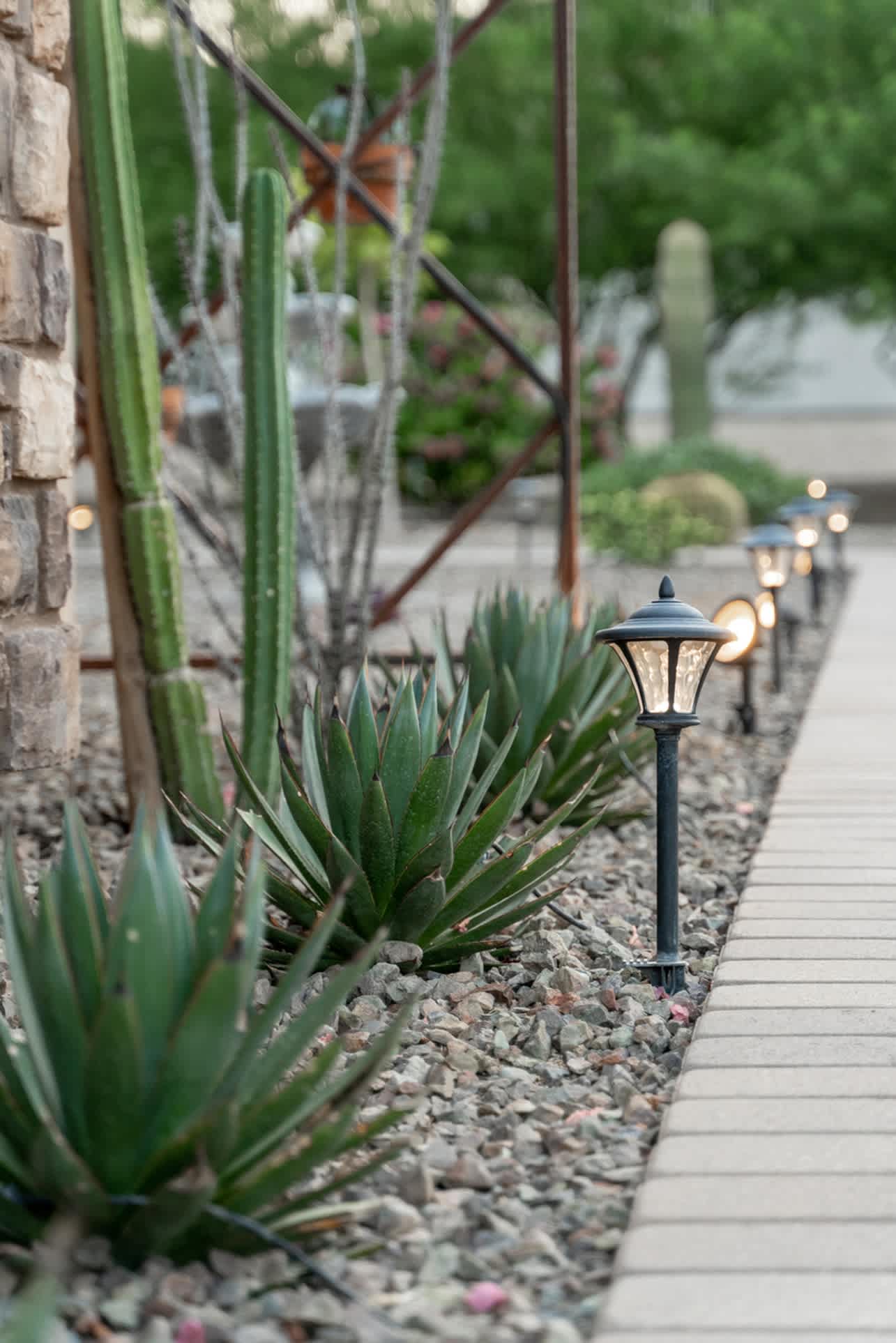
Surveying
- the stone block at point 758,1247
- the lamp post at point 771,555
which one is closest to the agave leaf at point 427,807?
the stone block at point 758,1247

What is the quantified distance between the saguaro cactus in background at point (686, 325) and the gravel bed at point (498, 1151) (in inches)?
700

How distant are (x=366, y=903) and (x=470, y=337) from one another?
62.3 ft

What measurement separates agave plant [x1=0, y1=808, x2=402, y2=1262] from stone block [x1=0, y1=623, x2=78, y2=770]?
4.45 feet

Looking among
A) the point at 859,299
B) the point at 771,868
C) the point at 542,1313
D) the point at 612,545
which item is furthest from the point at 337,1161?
the point at 859,299

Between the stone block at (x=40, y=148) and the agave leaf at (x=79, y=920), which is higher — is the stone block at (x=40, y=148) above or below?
above

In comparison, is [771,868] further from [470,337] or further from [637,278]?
[637,278]

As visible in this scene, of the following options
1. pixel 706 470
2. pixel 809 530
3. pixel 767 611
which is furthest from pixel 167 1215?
pixel 706 470

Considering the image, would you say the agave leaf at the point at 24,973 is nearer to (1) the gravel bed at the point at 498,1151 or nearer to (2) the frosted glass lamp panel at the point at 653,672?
(1) the gravel bed at the point at 498,1151

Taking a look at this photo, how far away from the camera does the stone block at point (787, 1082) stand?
2531 millimetres

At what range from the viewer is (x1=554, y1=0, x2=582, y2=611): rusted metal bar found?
581 cm

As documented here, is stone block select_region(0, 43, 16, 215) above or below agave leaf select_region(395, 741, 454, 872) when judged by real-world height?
above

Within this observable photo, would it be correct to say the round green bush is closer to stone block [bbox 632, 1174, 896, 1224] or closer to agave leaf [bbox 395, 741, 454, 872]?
agave leaf [bbox 395, 741, 454, 872]

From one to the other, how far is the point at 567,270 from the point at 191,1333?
15.4ft

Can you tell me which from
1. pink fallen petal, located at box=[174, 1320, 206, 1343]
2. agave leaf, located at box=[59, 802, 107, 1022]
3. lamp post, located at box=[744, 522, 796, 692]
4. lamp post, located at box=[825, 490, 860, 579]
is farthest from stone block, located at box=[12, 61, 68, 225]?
lamp post, located at box=[825, 490, 860, 579]
